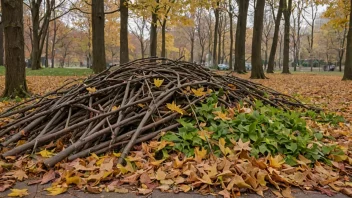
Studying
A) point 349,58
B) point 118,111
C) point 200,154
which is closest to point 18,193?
point 118,111

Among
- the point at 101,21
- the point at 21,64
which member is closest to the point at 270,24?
the point at 101,21

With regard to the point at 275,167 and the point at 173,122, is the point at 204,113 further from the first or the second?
the point at 275,167

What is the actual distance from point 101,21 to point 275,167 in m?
9.68

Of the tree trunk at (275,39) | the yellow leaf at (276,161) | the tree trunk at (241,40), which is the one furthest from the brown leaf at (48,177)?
the tree trunk at (275,39)

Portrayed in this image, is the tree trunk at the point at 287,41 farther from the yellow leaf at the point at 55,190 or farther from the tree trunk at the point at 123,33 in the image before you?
the yellow leaf at the point at 55,190

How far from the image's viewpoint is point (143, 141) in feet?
9.14

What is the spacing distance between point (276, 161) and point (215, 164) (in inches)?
19.2

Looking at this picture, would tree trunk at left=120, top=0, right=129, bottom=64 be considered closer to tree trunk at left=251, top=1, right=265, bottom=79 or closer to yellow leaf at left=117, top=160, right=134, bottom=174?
tree trunk at left=251, top=1, right=265, bottom=79

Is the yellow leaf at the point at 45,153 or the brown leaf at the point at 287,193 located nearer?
the brown leaf at the point at 287,193

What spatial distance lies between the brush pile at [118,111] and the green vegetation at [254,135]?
218mm

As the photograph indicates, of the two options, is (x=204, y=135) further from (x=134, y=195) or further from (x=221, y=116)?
(x=134, y=195)

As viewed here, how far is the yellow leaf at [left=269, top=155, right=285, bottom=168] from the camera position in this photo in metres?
2.25

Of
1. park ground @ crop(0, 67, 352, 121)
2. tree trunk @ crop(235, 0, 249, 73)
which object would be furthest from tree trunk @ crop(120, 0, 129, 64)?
tree trunk @ crop(235, 0, 249, 73)

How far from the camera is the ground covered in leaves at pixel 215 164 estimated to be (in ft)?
→ 6.86
